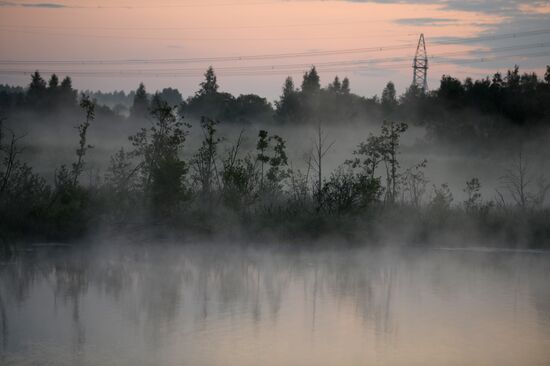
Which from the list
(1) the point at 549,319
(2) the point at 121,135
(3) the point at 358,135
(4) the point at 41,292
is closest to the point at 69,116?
(2) the point at 121,135

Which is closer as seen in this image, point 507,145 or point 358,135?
point 507,145

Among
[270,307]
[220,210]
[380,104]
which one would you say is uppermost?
[380,104]

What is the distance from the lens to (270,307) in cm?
1348

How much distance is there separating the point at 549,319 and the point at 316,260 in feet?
20.3

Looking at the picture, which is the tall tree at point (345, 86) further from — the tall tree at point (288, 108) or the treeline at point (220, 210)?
the treeline at point (220, 210)

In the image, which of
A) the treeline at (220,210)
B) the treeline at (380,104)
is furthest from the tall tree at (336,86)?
the treeline at (220,210)

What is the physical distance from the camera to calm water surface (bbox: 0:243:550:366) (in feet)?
34.6

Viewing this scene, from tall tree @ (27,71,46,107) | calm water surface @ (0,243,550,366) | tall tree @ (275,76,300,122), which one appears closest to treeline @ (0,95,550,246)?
calm water surface @ (0,243,550,366)

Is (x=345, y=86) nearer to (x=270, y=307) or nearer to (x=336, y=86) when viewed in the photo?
(x=336, y=86)

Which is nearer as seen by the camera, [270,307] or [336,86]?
[270,307]

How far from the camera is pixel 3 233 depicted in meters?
18.2

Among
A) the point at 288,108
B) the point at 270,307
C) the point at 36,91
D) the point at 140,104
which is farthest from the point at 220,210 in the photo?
the point at 140,104

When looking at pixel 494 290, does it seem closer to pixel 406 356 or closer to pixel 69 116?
pixel 406 356

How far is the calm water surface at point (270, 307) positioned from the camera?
34.6ft
